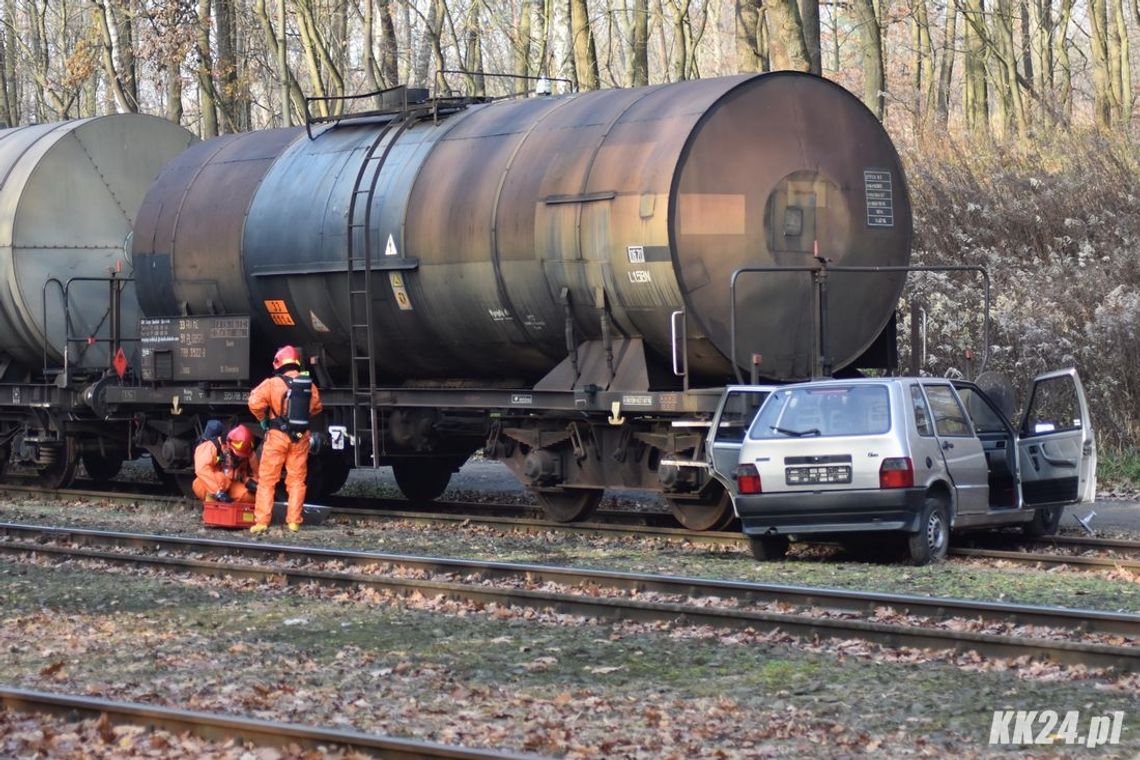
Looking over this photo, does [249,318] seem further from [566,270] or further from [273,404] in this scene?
[566,270]

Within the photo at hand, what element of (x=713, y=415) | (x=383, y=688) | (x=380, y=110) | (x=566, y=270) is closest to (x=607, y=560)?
(x=713, y=415)

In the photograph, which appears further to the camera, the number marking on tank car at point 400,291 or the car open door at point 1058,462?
the number marking on tank car at point 400,291

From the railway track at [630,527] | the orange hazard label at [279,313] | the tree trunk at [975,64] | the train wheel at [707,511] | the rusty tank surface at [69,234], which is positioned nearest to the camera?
the railway track at [630,527]

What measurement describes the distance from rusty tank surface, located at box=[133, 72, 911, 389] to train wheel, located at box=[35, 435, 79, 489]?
4.17 meters

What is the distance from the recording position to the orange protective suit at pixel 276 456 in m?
15.2

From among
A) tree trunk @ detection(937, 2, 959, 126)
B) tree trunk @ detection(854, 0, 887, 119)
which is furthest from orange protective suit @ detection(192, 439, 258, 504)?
tree trunk @ detection(937, 2, 959, 126)

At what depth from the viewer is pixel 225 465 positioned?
1673 cm

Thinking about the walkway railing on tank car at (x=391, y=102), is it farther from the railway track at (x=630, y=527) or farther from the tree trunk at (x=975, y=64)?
the tree trunk at (x=975, y=64)

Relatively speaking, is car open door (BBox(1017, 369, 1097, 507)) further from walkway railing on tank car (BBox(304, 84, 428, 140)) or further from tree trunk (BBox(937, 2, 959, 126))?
tree trunk (BBox(937, 2, 959, 126))

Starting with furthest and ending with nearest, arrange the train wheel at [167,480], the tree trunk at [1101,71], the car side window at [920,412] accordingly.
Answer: the tree trunk at [1101,71] < the train wheel at [167,480] < the car side window at [920,412]

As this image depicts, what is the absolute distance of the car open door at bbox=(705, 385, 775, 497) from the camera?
41.4ft

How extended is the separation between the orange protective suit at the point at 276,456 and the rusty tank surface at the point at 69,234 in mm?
4513

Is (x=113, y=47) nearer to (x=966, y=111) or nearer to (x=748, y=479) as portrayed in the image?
(x=966, y=111)

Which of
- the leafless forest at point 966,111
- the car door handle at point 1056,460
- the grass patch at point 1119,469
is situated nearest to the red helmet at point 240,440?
the leafless forest at point 966,111
